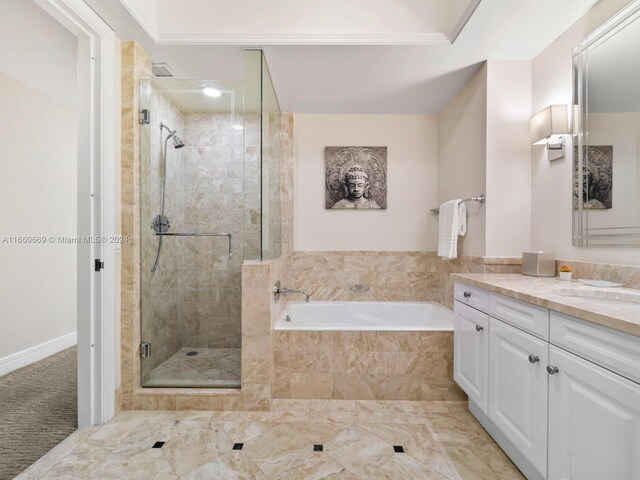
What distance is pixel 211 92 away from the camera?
2064 millimetres

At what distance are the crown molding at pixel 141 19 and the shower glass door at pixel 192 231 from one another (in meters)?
0.26

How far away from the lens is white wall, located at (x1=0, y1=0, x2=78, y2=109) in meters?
1.77

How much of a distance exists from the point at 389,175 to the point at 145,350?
2.52 metres

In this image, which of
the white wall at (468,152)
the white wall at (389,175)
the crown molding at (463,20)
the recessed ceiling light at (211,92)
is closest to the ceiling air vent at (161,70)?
the recessed ceiling light at (211,92)

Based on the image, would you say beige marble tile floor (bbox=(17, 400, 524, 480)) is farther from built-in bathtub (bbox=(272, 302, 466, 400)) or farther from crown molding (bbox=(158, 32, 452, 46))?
crown molding (bbox=(158, 32, 452, 46))

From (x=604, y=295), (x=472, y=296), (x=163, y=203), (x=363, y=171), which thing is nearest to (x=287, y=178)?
(x=363, y=171)

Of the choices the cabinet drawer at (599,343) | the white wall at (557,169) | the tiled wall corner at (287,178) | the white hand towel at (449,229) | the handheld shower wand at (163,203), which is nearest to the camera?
the cabinet drawer at (599,343)

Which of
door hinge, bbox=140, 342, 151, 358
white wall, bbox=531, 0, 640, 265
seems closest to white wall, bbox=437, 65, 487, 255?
white wall, bbox=531, 0, 640, 265

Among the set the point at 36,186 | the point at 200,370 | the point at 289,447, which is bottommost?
the point at 289,447

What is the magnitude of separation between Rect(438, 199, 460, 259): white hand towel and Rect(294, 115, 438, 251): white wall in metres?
0.46

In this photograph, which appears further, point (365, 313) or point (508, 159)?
point (365, 313)

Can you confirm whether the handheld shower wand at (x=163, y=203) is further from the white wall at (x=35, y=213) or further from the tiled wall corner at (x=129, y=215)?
the white wall at (x=35, y=213)

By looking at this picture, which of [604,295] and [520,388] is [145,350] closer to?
[520,388]

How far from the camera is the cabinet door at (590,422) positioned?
85 centimetres
